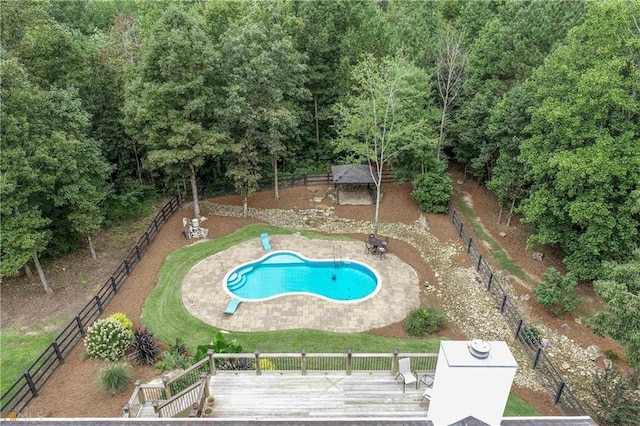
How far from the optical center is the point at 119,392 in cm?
1305

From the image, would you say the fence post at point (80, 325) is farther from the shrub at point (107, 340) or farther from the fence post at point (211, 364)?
the fence post at point (211, 364)

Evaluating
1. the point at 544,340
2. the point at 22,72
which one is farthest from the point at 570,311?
the point at 22,72

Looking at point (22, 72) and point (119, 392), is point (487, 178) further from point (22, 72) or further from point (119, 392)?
point (22, 72)

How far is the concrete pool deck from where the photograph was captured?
16.4m

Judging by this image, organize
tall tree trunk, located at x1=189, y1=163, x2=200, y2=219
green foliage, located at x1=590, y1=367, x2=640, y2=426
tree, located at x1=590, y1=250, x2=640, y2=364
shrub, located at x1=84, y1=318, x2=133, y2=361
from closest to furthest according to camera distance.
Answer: tree, located at x1=590, y1=250, x2=640, y2=364, green foliage, located at x1=590, y1=367, x2=640, y2=426, shrub, located at x1=84, y1=318, x2=133, y2=361, tall tree trunk, located at x1=189, y1=163, x2=200, y2=219

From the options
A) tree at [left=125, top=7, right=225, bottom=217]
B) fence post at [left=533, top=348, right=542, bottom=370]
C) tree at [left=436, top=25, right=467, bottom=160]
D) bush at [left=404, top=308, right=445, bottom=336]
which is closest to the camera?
fence post at [left=533, top=348, right=542, bottom=370]

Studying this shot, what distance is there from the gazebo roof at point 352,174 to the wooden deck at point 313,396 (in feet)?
51.6

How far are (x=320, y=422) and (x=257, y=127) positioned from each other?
746 inches

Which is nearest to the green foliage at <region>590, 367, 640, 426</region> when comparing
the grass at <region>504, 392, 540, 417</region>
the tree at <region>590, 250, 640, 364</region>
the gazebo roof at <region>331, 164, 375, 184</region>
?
the tree at <region>590, 250, 640, 364</region>

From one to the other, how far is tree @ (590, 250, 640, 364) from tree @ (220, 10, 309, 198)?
1723 cm

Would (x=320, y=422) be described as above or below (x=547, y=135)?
below

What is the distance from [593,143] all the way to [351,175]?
13.6 metres

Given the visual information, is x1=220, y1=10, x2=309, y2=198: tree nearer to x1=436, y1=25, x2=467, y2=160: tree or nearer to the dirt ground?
the dirt ground

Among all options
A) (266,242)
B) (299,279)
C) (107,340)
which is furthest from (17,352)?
(299,279)
